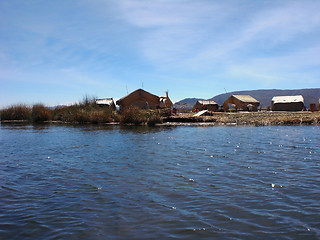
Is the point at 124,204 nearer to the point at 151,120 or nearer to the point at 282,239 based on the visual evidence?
the point at 282,239

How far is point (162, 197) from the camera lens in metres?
5.43

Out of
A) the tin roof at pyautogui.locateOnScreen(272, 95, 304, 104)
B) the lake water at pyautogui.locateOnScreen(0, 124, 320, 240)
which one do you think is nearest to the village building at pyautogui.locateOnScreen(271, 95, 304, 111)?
the tin roof at pyautogui.locateOnScreen(272, 95, 304, 104)

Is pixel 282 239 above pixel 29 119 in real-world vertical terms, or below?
below

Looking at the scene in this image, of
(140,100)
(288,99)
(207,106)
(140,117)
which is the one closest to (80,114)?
(140,117)

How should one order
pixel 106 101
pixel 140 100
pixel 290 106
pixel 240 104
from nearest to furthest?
pixel 140 100
pixel 106 101
pixel 290 106
pixel 240 104

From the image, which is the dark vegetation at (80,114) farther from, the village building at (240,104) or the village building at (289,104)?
the village building at (289,104)

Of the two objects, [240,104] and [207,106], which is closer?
[207,106]

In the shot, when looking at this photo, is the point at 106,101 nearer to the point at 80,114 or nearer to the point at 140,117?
the point at 80,114

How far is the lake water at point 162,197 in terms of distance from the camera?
4.06 m

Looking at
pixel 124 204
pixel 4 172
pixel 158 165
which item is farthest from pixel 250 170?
pixel 4 172

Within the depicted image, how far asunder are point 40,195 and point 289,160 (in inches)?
268

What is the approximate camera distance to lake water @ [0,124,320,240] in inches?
160

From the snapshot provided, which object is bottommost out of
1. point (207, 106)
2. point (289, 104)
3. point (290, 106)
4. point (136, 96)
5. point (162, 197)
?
→ point (162, 197)

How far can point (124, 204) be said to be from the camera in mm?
5055
